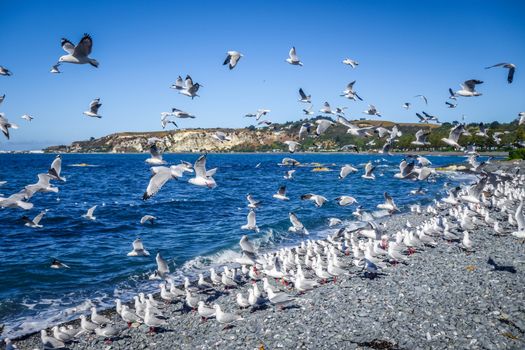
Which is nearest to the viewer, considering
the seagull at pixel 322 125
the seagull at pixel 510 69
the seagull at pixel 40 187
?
the seagull at pixel 40 187

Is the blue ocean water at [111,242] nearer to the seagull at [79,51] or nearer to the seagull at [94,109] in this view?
the seagull at [94,109]

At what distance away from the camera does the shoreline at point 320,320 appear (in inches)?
348

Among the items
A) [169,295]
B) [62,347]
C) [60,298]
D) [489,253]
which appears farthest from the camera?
[489,253]

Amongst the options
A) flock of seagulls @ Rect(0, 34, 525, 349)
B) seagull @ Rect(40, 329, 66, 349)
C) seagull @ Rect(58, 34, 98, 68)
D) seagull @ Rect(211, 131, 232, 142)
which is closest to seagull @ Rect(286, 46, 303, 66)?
flock of seagulls @ Rect(0, 34, 525, 349)

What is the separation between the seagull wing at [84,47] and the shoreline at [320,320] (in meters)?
7.58

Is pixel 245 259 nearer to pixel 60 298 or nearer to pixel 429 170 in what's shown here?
pixel 60 298

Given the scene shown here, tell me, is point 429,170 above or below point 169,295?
above

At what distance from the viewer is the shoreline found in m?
8.84

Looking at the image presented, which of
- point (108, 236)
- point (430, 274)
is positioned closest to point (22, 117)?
point (108, 236)

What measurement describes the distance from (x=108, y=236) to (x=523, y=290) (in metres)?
20.1

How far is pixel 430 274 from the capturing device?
42.4 feet

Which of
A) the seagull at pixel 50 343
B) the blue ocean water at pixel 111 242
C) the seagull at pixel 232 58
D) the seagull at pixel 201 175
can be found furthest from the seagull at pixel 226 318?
the seagull at pixel 232 58

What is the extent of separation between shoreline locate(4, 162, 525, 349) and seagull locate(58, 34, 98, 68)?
295 inches

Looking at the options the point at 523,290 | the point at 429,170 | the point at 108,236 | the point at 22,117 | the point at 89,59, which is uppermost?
the point at 89,59
